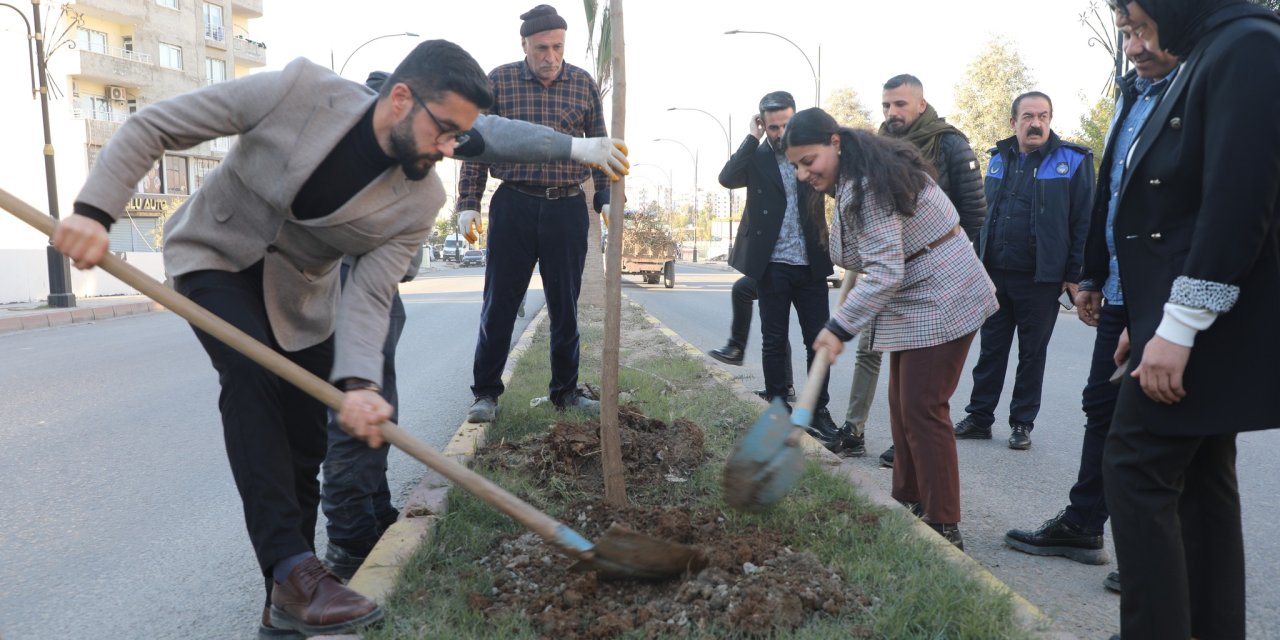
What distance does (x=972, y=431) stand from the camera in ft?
18.0

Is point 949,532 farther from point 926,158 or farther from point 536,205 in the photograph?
point 536,205

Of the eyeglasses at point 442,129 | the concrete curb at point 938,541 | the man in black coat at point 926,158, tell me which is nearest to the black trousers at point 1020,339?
the man in black coat at point 926,158

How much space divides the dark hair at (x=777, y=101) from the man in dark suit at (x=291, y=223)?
2897 mm

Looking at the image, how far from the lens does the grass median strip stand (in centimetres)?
247

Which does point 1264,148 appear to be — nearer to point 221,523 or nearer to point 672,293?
point 221,523

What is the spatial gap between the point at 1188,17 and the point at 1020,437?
3506 millimetres

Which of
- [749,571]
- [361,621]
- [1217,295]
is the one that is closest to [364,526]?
[361,621]

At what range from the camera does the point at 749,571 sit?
9.15 ft

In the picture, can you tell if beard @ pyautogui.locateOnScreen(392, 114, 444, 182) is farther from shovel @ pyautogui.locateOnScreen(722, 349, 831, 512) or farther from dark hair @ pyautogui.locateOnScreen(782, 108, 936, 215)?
dark hair @ pyautogui.locateOnScreen(782, 108, 936, 215)

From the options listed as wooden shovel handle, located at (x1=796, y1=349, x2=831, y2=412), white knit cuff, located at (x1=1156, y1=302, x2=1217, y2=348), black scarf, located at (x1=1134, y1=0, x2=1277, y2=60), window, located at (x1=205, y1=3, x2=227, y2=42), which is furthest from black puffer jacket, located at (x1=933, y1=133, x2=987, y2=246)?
window, located at (x1=205, y1=3, x2=227, y2=42)

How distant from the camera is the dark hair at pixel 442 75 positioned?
8.07 ft

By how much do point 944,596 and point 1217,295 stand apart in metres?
1.03

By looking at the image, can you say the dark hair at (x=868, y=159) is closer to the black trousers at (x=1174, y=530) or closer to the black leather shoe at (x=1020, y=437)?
the black trousers at (x=1174, y=530)

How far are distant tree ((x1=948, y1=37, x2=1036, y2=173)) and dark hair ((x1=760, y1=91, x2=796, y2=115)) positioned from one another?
32221 mm
